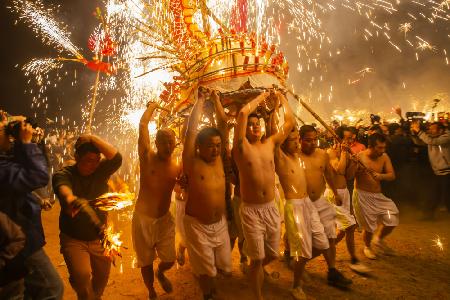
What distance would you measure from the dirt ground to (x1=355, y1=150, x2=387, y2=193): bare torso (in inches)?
44.6

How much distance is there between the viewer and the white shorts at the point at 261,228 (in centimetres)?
357

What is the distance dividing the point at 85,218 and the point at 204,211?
4.00 ft

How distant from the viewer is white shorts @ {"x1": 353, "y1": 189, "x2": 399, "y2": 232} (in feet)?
16.6

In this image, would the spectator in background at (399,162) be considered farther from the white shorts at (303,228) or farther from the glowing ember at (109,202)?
the glowing ember at (109,202)

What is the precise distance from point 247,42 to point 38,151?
3601mm

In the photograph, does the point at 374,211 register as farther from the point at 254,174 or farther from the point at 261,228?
the point at 254,174

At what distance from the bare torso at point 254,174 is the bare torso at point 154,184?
0.90m

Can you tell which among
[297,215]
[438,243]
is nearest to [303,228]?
[297,215]

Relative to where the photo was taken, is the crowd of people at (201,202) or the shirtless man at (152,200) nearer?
the crowd of people at (201,202)

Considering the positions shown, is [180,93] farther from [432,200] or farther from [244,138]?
[432,200]

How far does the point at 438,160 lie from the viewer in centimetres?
731

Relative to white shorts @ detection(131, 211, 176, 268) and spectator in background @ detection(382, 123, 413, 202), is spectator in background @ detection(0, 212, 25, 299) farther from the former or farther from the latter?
spectator in background @ detection(382, 123, 413, 202)

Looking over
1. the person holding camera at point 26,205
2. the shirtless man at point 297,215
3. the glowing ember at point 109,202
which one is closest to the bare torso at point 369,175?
the shirtless man at point 297,215

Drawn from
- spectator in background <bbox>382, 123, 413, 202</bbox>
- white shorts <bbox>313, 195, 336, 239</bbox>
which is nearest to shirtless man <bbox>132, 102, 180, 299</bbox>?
white shorts <bbox>313, 195, 336, 239</bbox>
